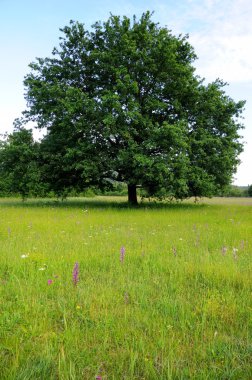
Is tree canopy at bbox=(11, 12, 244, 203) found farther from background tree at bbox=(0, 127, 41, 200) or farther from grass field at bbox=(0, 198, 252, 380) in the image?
grass field at bbox=(0, 198, 252, 380)

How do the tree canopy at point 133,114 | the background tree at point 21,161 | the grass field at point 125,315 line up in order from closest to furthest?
1. the grass field at point 125,315
2. the tree canopy at point 133,114
3. the background tree at point 21,161

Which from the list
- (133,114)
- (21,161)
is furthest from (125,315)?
(21,161)

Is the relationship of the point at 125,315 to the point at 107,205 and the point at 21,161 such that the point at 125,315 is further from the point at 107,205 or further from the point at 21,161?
the point at 21,161

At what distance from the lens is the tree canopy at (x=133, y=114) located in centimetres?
1800

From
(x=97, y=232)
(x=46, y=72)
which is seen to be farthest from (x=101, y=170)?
(x=97, y=232)

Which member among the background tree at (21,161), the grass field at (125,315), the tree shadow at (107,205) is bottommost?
the grass field at (125,315)

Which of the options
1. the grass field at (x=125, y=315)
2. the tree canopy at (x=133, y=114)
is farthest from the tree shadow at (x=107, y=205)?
the grass field at (x=125, y=315)

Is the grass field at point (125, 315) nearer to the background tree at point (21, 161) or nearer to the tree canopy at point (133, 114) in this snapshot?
the tree canopy at point (133, 114)

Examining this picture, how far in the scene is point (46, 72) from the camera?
2245cm

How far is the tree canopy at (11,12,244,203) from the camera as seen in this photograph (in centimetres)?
1800

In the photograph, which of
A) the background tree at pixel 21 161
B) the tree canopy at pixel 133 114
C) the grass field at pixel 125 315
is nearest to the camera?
the grass field at pixel 125 315

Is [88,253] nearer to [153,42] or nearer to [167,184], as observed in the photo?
[167,184]

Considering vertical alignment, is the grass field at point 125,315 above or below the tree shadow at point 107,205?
below

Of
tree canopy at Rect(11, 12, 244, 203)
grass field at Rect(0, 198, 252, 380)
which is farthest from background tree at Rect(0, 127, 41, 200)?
grass field at Rect(0, 198, 252, 380)
